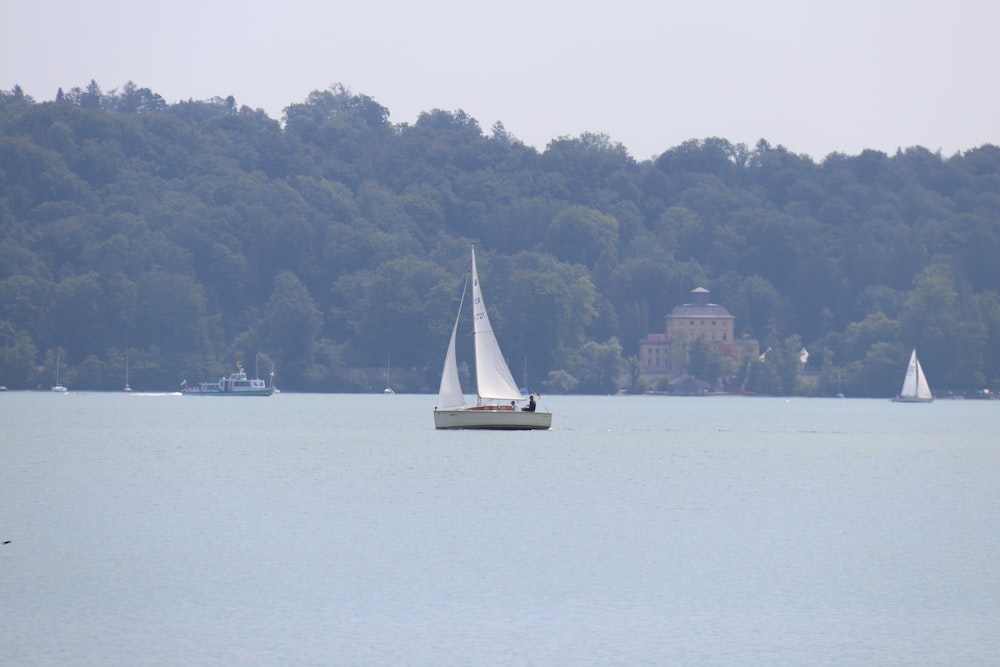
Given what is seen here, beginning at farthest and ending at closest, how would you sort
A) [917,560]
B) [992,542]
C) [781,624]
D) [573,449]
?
[573,449] → [992,542] → [917,560] → [781,624]

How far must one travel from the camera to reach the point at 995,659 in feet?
91.2

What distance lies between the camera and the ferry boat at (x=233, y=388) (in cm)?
18238

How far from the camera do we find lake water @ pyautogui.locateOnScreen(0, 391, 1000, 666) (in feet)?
95.4

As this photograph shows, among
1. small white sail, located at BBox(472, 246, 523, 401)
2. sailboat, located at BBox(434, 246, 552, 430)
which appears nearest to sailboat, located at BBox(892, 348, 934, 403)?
sailboat, located at BBox(434, 246, 552, 430)

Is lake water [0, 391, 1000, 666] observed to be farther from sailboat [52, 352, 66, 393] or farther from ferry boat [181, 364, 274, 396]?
sailboat [52, 352, 66, 393]

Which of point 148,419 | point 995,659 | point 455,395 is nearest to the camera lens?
point 995,659

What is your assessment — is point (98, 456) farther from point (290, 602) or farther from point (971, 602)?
point (971, 602)

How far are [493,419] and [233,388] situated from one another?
10711 cm

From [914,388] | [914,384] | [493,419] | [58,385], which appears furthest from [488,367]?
[58,385]

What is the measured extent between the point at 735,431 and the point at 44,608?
76.4m

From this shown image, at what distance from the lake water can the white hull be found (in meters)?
5.77

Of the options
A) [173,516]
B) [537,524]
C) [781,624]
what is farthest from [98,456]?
[781,624]

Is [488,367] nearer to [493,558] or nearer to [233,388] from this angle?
[493,558]

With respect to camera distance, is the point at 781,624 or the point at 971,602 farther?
the point at 971,602
